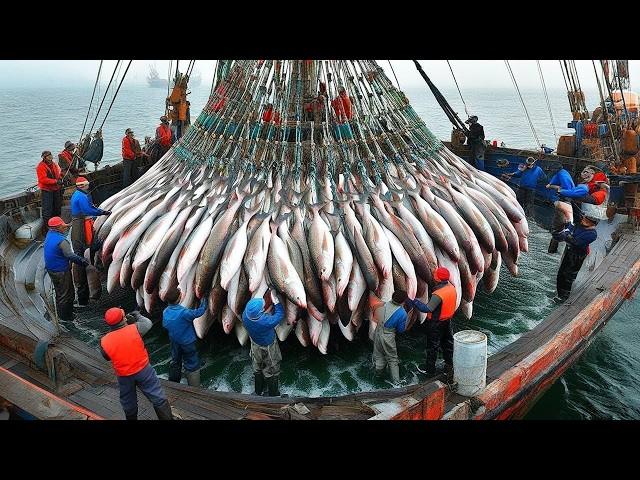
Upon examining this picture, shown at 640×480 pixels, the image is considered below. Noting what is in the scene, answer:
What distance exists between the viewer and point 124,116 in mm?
68062

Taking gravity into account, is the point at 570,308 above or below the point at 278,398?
above

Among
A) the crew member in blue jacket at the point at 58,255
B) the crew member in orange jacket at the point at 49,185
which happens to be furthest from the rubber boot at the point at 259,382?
the crew member in orange jacket at the point at 49,185

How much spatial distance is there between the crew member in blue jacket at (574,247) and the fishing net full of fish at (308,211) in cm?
85

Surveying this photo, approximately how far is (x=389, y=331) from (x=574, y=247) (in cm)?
384

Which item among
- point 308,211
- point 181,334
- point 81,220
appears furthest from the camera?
point 81,220

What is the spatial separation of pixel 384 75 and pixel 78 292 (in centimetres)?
688

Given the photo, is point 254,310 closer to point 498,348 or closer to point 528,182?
point 498,348

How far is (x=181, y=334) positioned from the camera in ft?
23.7

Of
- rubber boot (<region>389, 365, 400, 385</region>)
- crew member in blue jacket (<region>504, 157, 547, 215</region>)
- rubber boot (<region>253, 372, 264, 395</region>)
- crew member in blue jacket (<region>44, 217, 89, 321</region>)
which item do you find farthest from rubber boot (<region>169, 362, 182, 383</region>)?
crew member in blue jacket (<region>504, 157, 547, 215</region>)

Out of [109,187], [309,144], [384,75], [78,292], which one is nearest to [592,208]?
[384,75]

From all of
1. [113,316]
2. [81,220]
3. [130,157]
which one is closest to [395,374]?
[113,316]

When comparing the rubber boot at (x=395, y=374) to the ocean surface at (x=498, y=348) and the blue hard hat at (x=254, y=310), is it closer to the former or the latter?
the ocean surface at (x=498, y=348)

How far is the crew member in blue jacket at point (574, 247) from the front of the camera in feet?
30.7
